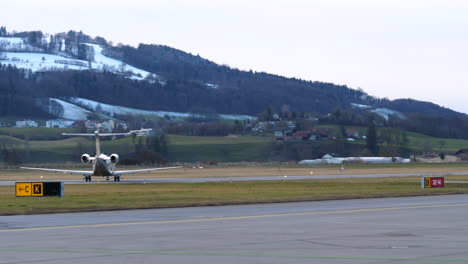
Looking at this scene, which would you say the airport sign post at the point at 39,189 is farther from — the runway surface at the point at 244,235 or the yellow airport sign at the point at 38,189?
the runway surface at the point at 244,235

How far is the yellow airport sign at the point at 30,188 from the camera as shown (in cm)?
4222

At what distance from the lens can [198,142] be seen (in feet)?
629

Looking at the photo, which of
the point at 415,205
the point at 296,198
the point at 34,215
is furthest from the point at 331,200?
the point at 34,215

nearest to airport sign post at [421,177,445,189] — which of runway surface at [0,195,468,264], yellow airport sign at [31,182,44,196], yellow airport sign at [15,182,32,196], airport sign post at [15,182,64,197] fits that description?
runway surface at [0,195,468,264]

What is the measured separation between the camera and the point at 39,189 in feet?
139

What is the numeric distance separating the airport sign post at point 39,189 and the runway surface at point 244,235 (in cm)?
1029

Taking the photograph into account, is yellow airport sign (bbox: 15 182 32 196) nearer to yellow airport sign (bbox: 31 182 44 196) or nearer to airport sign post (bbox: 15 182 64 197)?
airport sign post (bbox: 15 182 64 197)

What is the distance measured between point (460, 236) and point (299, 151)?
163 m

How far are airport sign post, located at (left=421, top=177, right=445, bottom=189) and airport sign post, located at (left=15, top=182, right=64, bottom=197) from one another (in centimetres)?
2547

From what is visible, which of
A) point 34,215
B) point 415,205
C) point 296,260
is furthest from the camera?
point 415,205

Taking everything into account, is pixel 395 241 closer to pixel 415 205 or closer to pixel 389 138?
pixel 415 205

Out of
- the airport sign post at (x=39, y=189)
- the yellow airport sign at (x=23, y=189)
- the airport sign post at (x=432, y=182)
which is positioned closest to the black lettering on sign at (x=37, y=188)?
the airport sign post at (x=39, y=189)

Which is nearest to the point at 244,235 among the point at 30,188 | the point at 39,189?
the point at 39,189

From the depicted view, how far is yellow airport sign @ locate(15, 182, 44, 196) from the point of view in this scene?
42.2 m
